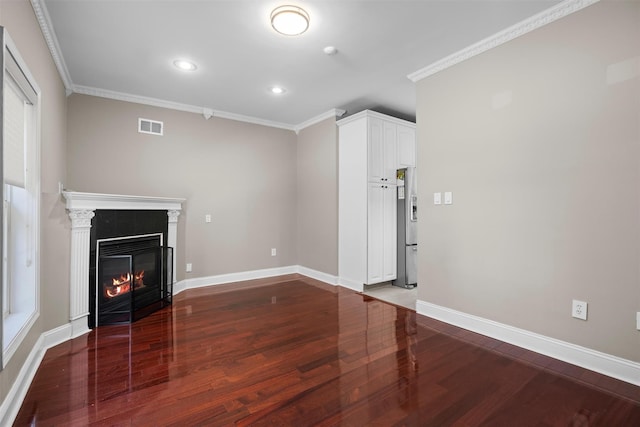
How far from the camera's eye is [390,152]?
4395 millimetres

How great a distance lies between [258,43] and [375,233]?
271 cm

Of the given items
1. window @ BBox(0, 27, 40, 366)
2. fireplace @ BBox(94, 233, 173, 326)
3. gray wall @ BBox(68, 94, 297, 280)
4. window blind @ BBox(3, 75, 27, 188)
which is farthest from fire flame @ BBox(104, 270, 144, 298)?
window blind @ BBox(3, 75, 27, 188)

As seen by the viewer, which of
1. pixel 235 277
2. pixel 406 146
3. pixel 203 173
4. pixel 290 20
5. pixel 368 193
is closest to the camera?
pixel 290 20

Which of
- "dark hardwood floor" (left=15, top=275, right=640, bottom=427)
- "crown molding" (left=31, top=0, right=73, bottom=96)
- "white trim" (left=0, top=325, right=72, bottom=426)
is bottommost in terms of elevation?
"dark hardwood floor" (left=15, top=275, right=640, bottom=427)

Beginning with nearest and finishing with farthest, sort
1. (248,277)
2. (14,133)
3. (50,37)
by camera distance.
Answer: (14,133) → (50,37) → (248,277)

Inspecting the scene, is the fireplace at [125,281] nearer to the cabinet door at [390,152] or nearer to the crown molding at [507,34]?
the cabinet door at [390,152]

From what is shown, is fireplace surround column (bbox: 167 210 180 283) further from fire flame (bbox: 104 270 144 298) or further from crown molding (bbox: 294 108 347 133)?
crown molding (bbox: 294 108 347 133)

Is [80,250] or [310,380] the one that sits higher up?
[80,250]

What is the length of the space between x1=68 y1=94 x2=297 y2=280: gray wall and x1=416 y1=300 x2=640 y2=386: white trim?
2.92 metres

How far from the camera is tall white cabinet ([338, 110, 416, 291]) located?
13.7ft

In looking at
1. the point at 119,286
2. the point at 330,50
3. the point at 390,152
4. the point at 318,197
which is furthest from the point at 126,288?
the point at 390,152

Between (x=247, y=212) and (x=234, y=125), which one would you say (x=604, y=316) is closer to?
(x=247, y=212)

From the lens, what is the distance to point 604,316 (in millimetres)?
2082

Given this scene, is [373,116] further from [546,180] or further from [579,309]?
[579,309]
